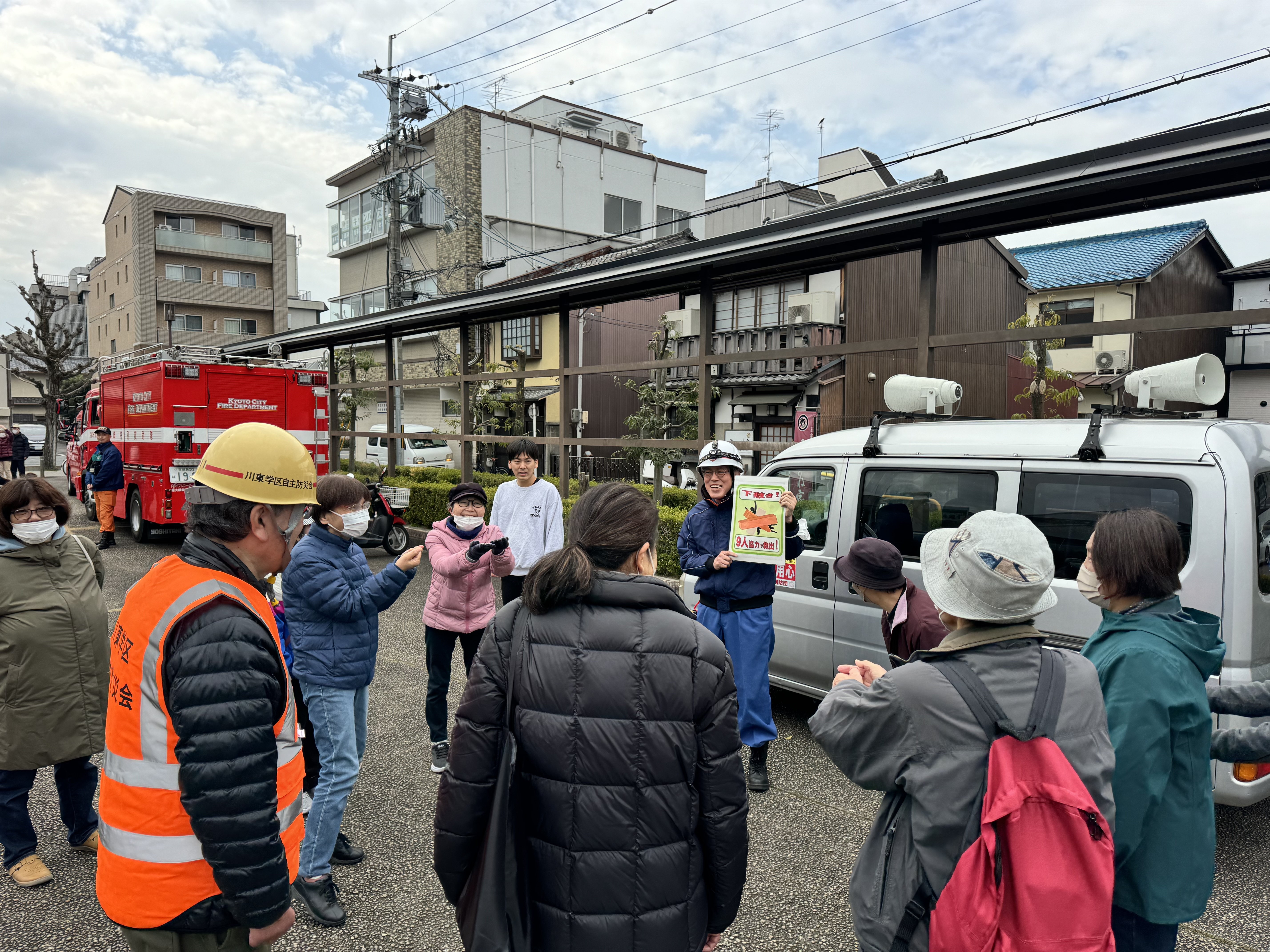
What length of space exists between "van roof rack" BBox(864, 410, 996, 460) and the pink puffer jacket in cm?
243

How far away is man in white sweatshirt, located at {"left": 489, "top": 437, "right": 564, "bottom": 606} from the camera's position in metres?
Result: 5.44

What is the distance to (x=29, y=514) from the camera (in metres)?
3.38

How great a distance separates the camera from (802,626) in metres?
5.21

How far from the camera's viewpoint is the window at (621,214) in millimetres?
37750

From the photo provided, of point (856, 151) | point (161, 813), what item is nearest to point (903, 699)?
point (161, 813)

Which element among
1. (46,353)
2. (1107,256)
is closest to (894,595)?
(1107,256)

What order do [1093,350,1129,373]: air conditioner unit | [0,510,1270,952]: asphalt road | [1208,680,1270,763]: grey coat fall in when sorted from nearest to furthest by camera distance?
[1208,680,1270,763]: grey coat < [0,510,1270,952]: asphalt road < [1093,350,1129,373]: air conditioner unit

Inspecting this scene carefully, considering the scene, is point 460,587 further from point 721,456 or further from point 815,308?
point 815,308

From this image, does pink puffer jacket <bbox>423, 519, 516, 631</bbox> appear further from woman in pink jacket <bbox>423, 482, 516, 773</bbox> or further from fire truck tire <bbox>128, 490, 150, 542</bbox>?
fire truck tire <bbox>128, 490, 150, 542</bbox>

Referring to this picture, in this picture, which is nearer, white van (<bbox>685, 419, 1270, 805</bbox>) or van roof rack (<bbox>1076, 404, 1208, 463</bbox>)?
white van (<bbox>685, 419, 1270, 805</bbox>)

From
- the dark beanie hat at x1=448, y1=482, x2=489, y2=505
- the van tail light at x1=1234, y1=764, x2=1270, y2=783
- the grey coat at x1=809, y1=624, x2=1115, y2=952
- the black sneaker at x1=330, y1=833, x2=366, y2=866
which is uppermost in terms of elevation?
the dark beanie hat at x1=448, y1=482, x2=489, y2=505

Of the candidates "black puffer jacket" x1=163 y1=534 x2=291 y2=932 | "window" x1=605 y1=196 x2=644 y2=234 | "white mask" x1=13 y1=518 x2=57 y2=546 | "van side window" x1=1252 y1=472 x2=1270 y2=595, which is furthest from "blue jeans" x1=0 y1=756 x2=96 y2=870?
"window" x1=605 y1=196 x2=644 y2=234

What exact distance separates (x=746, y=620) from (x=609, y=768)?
2.78 meters

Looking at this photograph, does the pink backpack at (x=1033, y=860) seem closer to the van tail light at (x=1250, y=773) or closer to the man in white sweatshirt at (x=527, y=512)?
the van tail light at (x=1250, y=773)
